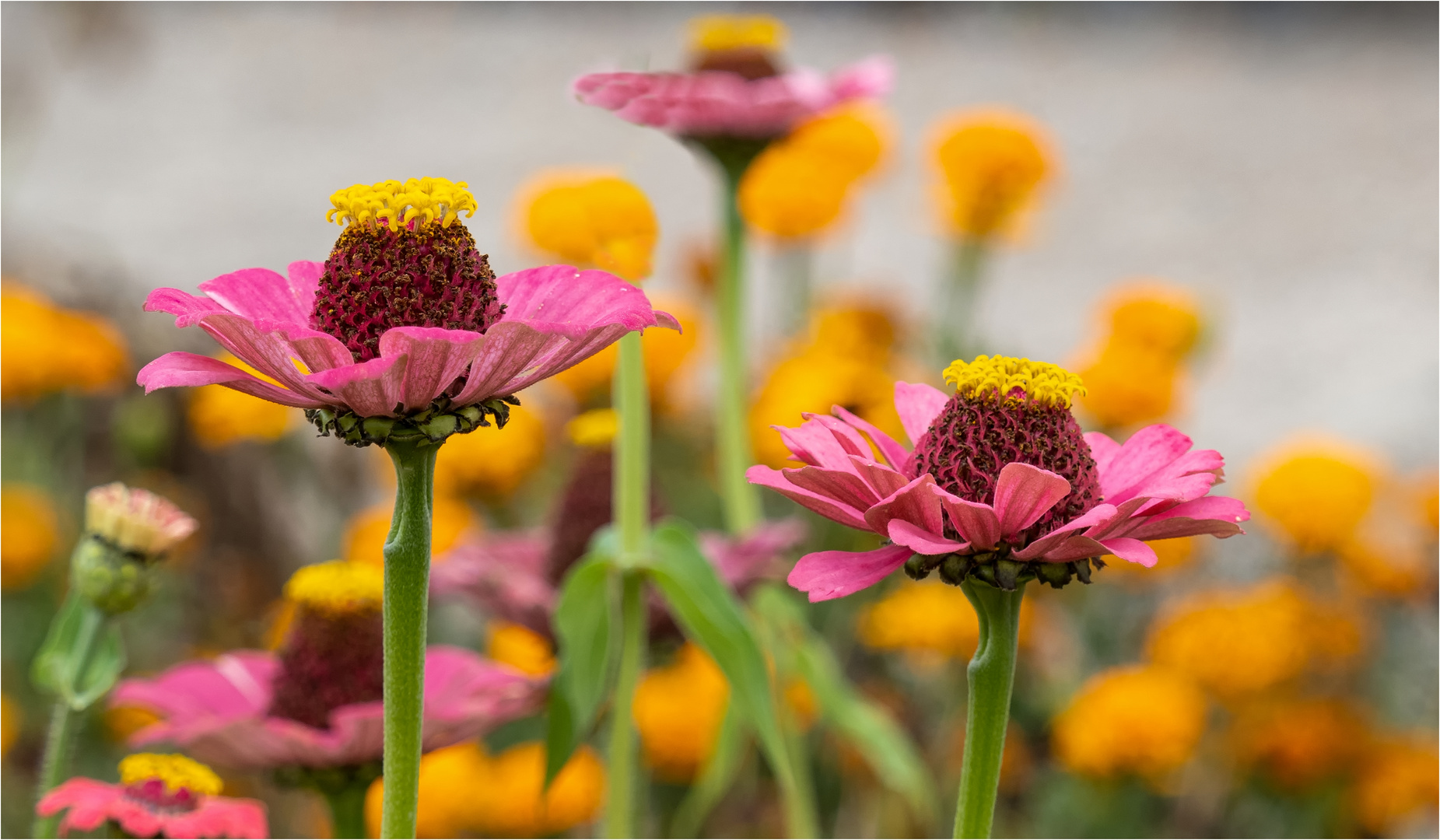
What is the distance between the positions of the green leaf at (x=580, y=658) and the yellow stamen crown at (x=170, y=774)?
0.15m

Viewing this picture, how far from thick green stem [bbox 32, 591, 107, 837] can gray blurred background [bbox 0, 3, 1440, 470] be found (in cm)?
100

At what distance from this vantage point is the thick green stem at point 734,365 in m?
0.84

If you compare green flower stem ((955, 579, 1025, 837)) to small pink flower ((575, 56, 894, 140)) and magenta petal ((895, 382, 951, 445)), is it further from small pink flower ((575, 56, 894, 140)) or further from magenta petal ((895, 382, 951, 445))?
small pink flower ((575, 56, 894, 140))

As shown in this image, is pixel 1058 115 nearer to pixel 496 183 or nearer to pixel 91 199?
pixel 496 183

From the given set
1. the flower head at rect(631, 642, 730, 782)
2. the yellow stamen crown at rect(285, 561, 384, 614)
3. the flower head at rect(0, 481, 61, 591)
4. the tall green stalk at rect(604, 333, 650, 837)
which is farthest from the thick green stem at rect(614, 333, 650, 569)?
the flower head at rect(0, 481, 61, 591)

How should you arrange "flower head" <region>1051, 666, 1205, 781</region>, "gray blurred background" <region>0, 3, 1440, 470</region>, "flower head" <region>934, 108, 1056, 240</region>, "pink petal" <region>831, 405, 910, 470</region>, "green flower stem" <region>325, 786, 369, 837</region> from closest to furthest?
1. "pink petal" <region>831, 405, 910, 470</region>
2. "green flower stem" <region>325, 786, 369, 837</region>
3. "flower head" <region>1051, 666, 1205, 781</region>
4. "flower head" <region>934, 108, 1056, 240</region>
5. "gray blurred background" <region>0, 3, 1440, 470</region>

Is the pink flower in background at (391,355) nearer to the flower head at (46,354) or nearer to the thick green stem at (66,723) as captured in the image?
the thick green stem at (66,723)

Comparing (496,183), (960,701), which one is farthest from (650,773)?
(496,183)

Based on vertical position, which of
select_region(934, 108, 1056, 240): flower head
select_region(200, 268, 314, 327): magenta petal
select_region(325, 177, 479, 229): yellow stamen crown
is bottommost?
select_region(200, 268, 314, 327): magenta petal

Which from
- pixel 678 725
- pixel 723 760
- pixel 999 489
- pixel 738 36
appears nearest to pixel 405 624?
pixel 999 489

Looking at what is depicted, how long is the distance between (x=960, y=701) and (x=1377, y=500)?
1.71 feet

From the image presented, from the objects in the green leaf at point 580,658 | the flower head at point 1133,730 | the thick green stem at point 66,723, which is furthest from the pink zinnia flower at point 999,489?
the flower head at point 1133,730

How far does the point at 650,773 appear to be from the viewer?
1138 millimetres

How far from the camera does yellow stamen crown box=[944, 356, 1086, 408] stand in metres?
0.44
